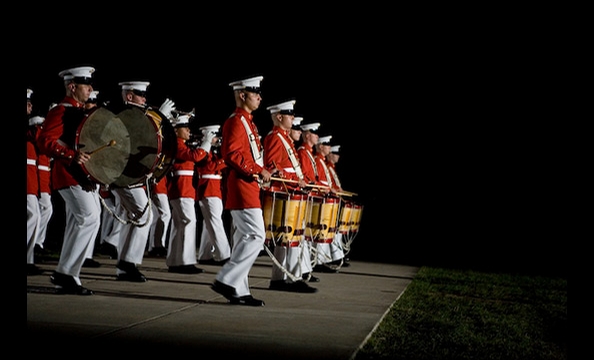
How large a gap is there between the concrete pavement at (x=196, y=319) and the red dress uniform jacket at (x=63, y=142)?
1049 mm

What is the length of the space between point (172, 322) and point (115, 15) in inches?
399

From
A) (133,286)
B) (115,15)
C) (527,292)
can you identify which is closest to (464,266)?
(527,292)

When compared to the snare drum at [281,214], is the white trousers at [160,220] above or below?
below

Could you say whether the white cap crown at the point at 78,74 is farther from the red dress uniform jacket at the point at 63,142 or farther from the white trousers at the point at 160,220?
the white trousers at the point at 160,220

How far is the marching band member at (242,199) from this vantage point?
6781mm

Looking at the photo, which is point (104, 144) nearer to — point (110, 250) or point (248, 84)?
point (248, 84)

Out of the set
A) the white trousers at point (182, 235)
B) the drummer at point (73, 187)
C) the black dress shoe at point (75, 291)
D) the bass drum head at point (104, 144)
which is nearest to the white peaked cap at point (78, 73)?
the drummer at point (73, 187)

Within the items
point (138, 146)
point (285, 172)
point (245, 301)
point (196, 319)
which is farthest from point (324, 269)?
point (196, 319)

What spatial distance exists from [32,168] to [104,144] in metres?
2.93

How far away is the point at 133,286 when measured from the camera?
803 centimetres

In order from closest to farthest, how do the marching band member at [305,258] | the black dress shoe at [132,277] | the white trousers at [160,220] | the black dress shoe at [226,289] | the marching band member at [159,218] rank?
1. the black dress shoe at [226,289]
2. the black dress shoe at [132,277]
3. the marching band member at [305,258]
4. the marching band member at [159,218]
5. the white trousers at [160,220]

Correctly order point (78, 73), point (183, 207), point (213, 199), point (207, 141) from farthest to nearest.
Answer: point (213, 199)
point (183, 207)
point (207, 141)
point (78, 73)

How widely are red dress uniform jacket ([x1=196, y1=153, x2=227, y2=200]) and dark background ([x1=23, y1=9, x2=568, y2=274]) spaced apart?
4420mm

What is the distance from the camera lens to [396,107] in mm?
19453
